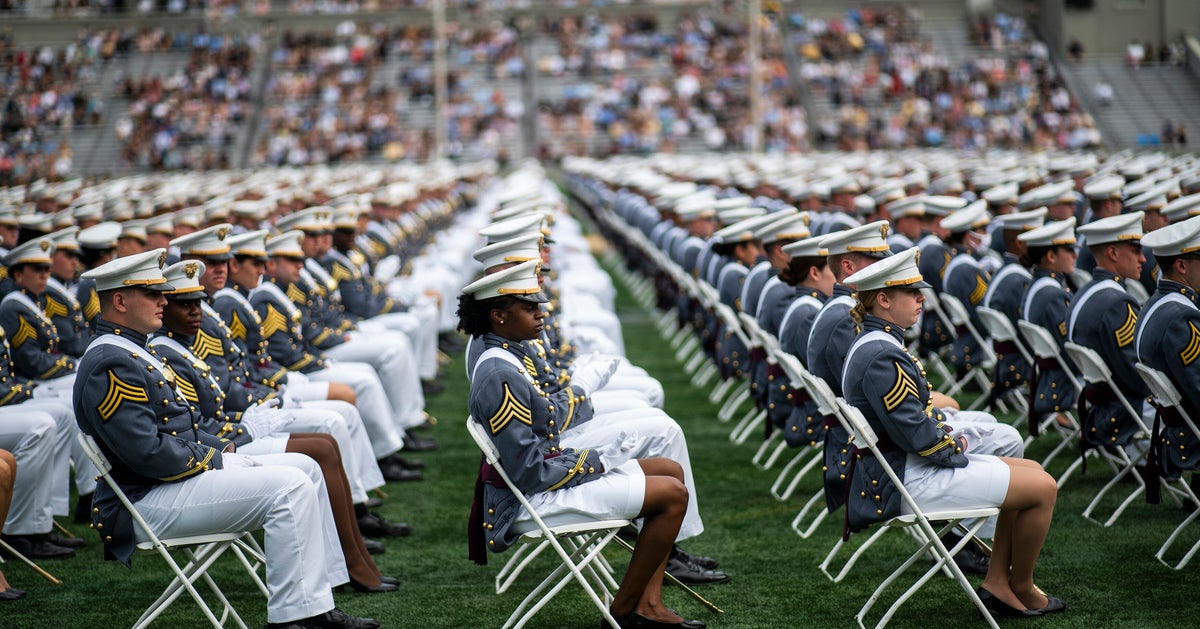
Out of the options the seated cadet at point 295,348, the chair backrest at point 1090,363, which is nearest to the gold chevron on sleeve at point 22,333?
the seated cadet at point 295,348

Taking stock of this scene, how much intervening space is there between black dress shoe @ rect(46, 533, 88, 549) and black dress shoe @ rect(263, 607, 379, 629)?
2.14m

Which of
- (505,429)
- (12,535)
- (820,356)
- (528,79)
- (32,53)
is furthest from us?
(32,53)

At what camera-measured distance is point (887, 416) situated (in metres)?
5.28

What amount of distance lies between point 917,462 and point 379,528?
10.9ft

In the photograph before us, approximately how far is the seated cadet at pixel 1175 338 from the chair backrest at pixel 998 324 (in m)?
1.76

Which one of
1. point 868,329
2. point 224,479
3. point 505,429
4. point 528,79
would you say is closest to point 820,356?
point 868,329

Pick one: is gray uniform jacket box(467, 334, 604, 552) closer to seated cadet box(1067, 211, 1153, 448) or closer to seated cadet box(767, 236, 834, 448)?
seated cadet box(767, 236, 834, 448)

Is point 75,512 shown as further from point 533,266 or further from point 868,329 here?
point 868,329

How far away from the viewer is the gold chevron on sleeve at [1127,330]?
6805 mm

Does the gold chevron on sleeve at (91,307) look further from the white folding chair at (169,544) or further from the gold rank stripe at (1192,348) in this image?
the gold rank stripe at (1192,348)

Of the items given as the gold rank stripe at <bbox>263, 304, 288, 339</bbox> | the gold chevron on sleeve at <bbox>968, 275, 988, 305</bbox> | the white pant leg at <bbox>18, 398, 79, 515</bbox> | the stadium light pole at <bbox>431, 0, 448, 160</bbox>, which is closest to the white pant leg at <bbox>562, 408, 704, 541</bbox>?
the gold rank stripe at <bbox>263, 304, 288, 339</bbox>

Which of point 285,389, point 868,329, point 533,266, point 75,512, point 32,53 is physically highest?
point 32,53

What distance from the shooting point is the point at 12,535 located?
697 cm

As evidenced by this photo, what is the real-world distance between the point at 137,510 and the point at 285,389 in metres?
2.31
